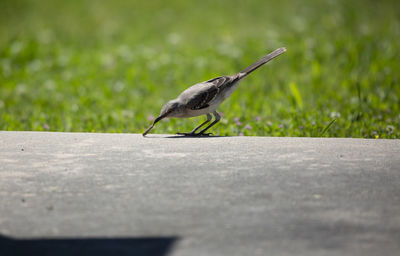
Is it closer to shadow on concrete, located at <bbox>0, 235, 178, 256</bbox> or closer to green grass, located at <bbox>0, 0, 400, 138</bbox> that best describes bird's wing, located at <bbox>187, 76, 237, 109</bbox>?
green grass, located at <bbox>0, 0, 400, 138</bbox>

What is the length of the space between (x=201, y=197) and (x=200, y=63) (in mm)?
6798

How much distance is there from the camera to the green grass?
6859 millimetres

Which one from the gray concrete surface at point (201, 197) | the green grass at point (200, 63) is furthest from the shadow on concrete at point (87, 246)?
the green grass at point (200, 63)

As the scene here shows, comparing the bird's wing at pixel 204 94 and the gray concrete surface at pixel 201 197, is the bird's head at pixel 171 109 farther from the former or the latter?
the gray concrete surface at pixel 201 197

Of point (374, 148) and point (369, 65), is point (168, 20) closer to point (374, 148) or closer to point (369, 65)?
point (369, 65)

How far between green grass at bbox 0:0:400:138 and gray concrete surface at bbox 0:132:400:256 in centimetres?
179

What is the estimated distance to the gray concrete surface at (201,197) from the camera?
8.64 feet

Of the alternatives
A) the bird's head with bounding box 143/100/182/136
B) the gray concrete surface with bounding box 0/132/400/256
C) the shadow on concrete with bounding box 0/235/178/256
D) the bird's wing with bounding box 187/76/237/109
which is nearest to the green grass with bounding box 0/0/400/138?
the bird's wing with bounding box 187/76/237/109

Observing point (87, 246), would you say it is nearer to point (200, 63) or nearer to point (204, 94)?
point (204, 94)

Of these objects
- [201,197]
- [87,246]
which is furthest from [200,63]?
[87,246]

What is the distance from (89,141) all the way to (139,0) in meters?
9.82

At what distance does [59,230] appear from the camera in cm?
280

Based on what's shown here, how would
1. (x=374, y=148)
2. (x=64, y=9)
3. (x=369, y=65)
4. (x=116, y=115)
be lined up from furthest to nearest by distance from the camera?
(x=64, y=9), (x=369, y=65), (x=116, y=115), (x=374, y=148)

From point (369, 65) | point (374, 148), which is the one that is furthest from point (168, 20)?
point (374, 148)
